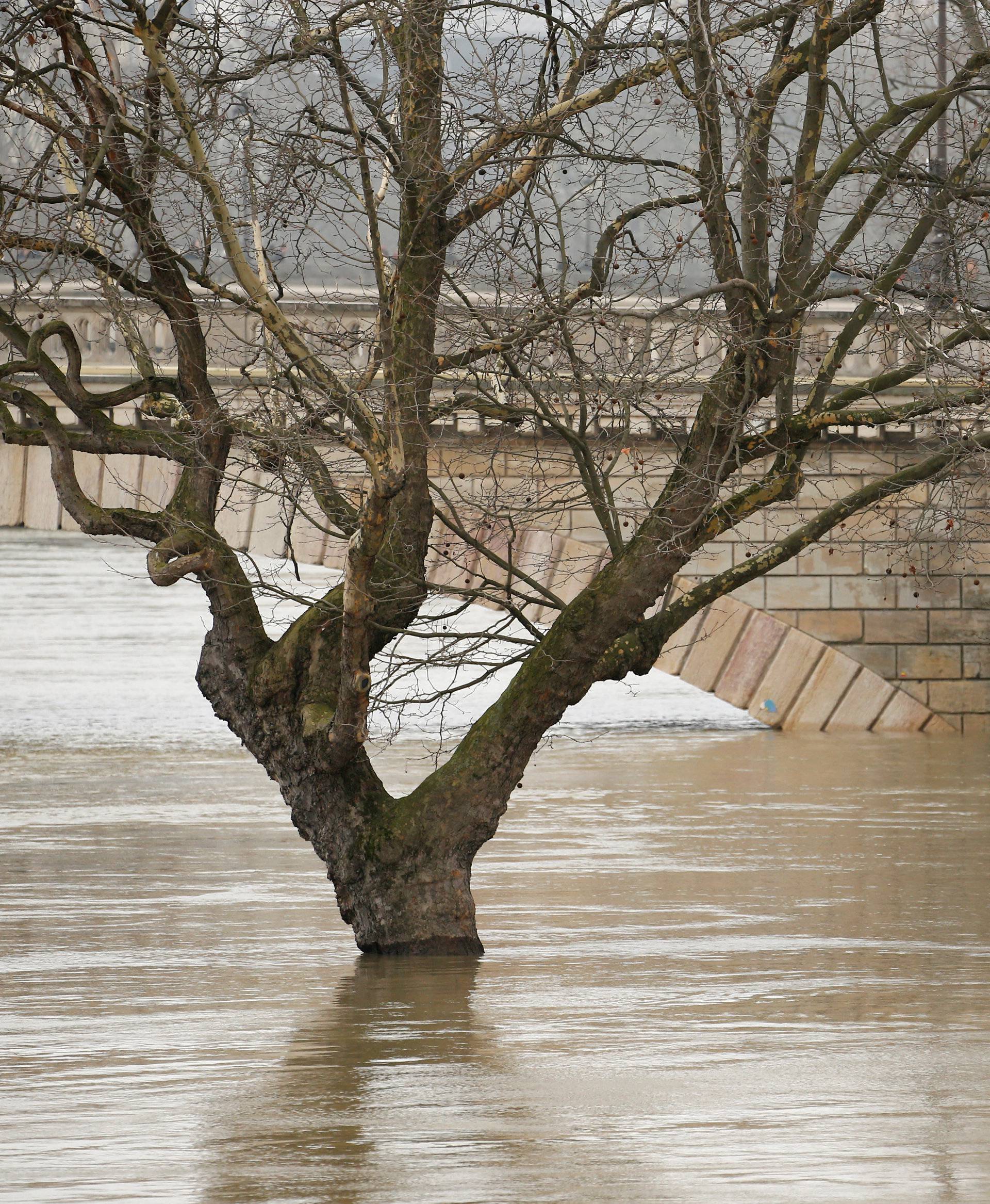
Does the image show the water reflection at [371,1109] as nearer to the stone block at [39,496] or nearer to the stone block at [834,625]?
the stone block at [834,625]

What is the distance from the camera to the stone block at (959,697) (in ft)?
62.8

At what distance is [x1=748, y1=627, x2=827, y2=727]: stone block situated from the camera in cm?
1933

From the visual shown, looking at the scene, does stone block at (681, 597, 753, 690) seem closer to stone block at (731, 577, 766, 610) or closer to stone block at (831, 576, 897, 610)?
stone block at (731, 577, 766, 610)

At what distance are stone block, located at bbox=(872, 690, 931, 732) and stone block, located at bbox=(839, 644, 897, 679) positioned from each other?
221mm

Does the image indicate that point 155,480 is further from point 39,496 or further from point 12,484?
point 12,484

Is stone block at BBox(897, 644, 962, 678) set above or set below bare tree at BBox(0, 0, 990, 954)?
below

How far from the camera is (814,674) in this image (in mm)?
19391

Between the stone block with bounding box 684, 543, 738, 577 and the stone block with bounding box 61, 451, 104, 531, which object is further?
the stone block with bounding box 61, 451, 104, 531

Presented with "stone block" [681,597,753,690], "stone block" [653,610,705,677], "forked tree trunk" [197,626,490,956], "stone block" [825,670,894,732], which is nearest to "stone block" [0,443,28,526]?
"stone block" [653,610,705,677]

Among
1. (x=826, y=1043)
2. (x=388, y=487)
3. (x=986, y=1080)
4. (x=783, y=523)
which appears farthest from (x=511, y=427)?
(x=783, y=523)

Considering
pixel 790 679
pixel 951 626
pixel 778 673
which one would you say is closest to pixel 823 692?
pixel 790 679

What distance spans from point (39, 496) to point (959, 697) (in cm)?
948

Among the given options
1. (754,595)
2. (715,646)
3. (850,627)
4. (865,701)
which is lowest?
(865,701)

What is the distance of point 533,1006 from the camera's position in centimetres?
715
